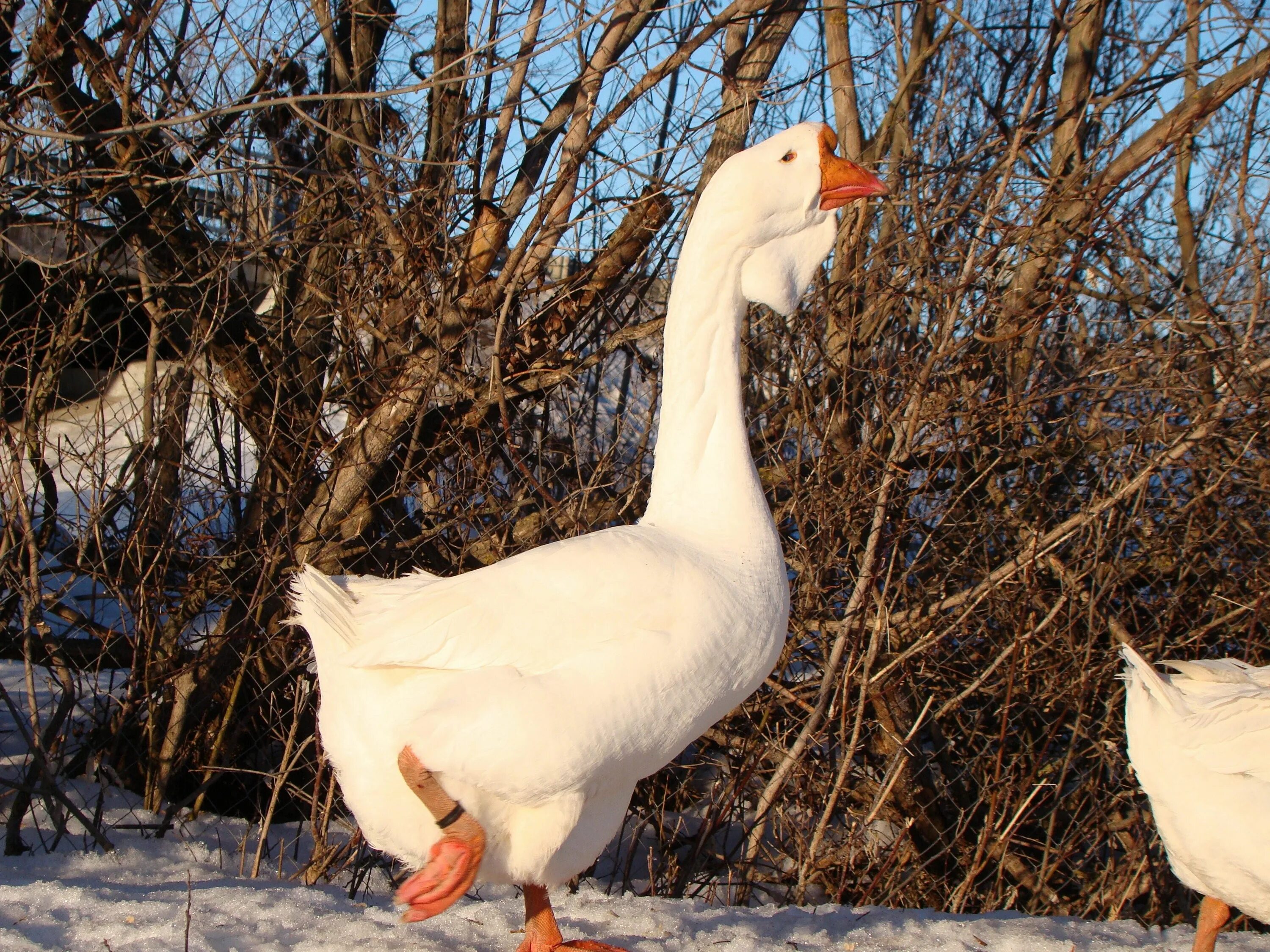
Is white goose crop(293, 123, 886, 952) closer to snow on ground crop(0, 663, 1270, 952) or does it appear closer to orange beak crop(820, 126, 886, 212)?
orange beak crop(820, 126, 886, 212)

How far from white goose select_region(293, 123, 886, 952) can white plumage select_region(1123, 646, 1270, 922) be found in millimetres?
1570

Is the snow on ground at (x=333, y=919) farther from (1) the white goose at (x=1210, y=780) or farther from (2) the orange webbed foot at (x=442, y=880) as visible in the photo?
(2) the orange webbed foot at (x=442, y=880)

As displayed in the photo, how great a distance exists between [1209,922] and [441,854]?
239 centimetres

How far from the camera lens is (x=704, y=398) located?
244 centimetres

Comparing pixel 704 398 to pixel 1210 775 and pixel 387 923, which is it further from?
pixel 1210 775

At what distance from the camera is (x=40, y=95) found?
4.08 m

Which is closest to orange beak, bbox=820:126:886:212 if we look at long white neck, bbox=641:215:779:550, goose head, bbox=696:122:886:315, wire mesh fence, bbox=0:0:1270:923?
goose head, bbox=696:122:886:315

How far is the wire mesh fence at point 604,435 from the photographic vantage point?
13.1ft

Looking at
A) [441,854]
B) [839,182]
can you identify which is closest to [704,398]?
[839,182]

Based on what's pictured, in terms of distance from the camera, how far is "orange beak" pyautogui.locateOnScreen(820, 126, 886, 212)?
244 centimetres

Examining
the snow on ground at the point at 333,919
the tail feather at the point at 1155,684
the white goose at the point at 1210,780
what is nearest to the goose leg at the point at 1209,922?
the white goose at the point at 1210,780

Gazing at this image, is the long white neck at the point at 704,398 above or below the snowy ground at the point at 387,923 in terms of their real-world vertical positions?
above

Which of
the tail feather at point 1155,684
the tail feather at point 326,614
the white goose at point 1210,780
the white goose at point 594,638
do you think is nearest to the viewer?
the white goose at point 594,638

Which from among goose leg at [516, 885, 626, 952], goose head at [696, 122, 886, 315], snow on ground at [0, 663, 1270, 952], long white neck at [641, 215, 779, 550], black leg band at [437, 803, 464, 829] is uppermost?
goose head at [696, 122, 886, 315]
